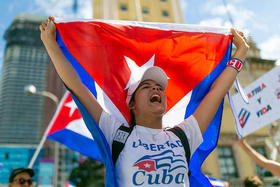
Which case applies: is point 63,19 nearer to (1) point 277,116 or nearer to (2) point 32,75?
(1) point 277,116

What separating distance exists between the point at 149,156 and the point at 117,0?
24.3 m

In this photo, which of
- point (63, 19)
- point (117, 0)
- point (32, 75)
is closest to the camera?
point (63, 19)

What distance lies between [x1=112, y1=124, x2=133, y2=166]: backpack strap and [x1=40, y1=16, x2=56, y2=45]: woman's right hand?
0.90 meters

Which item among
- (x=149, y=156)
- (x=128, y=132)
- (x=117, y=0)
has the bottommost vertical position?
(x=149, y=156)

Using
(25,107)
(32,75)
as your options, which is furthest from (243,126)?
(25,107)

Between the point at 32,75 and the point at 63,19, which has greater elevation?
the point at 32,75

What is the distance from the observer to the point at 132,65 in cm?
262

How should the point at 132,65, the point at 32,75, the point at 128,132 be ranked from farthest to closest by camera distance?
the point at 32,75 < the point at 132,65 < the point at 128,132

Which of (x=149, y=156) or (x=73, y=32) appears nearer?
(x=149, y=156)

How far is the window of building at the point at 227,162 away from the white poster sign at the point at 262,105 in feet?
40.6

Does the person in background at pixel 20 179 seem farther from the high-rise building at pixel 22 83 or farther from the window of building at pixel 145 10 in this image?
the high-rise building at pixel 22 83

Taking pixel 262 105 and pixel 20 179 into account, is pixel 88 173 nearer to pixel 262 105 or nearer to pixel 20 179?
pixel 20 179

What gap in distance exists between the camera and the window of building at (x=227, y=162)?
1559 cm

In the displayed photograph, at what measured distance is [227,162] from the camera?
15.9 meters
